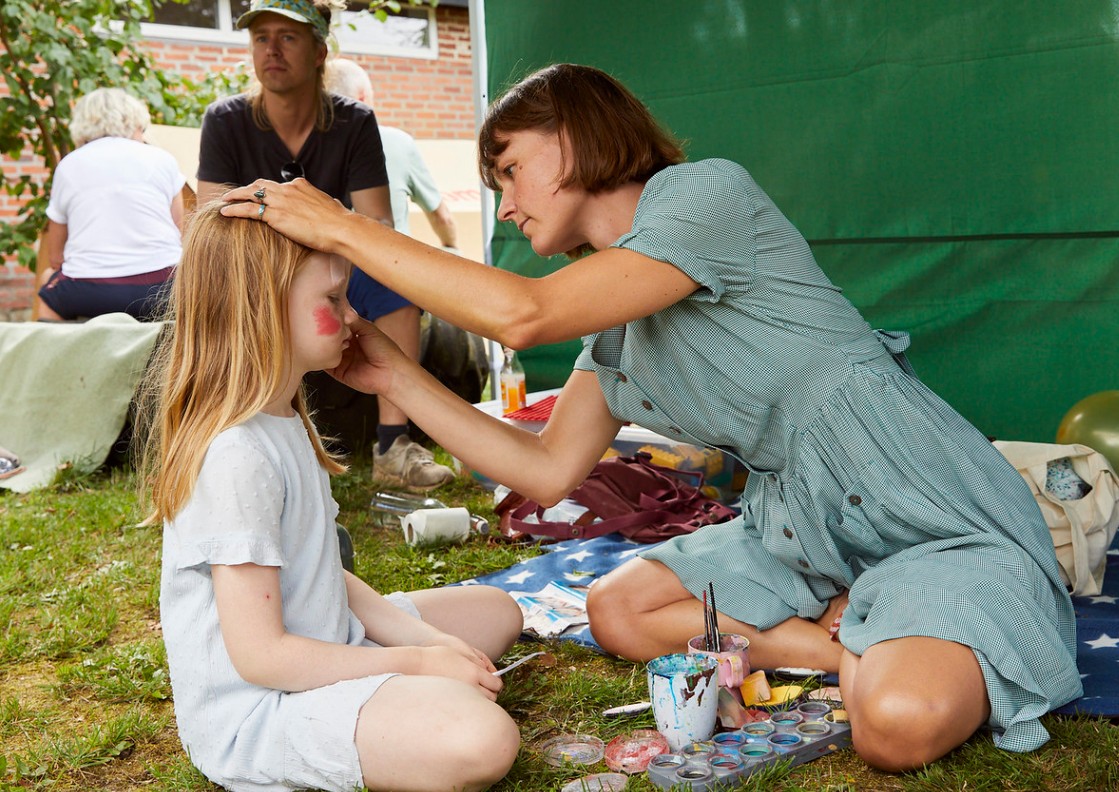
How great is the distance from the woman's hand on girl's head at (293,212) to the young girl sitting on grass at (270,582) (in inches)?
1.3

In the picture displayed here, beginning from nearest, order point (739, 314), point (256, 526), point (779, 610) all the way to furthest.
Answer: point (256, 526), point (739, 314), point (779, 610)

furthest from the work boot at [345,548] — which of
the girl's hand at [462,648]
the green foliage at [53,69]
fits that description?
the green foliage at [53,69]

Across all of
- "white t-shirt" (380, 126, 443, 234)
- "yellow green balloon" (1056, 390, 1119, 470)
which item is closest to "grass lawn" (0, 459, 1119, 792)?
"yellow green balloon" (1056, 390, 1119, 470)

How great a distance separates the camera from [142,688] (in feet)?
7.52

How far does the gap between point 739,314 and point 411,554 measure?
4.88 feet

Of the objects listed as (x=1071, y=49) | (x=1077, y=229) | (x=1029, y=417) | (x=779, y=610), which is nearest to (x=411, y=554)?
(x=779, y=610)

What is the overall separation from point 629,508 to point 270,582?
1.71 m

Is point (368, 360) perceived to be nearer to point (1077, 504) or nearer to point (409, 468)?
point (1077, 504)

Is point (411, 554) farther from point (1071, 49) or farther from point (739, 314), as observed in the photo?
point (1071, 49)

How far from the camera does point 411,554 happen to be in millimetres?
3180

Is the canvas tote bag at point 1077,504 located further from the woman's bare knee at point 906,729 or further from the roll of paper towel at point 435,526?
the roll of paper towel at point 435,526

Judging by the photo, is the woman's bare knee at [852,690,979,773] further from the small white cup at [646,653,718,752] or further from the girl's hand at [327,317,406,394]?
the girl's hand at [327,317,406,394]

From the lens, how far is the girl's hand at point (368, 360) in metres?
2.06

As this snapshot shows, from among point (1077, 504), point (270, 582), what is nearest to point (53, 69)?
point (270, 582)
